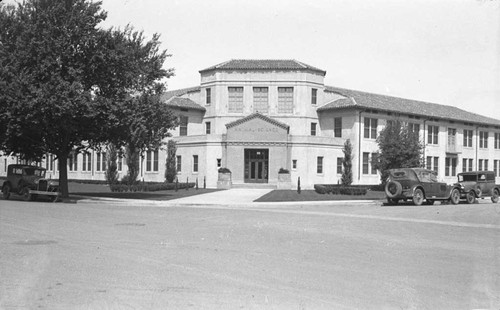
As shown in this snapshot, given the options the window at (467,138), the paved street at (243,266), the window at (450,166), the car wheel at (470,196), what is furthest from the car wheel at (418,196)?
the window at (467,138)

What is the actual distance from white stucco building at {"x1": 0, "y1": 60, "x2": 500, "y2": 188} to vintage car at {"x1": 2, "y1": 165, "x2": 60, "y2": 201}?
19.9m

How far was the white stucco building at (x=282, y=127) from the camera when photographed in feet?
156

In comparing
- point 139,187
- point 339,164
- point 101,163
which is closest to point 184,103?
point 101,163

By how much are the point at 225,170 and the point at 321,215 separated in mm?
25444

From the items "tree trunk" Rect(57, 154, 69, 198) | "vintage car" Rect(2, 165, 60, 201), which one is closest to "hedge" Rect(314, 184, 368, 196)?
"tree trunk" Rect(57, 154, 69, 198)

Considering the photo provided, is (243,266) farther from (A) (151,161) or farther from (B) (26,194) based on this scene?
(A) (151,161)

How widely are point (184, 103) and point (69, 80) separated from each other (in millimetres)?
29257

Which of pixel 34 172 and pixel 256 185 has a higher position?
pixel 34 172

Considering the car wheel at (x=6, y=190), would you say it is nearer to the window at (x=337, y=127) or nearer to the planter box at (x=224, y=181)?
the planter box at (x=224, y=181)

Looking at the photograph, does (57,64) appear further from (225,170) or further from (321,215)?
(225,170)

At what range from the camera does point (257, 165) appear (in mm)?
47781

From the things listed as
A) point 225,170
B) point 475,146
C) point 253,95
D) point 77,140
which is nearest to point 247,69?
point 253,95

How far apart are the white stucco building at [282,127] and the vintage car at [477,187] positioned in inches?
734

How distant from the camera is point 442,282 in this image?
784 centimetres
